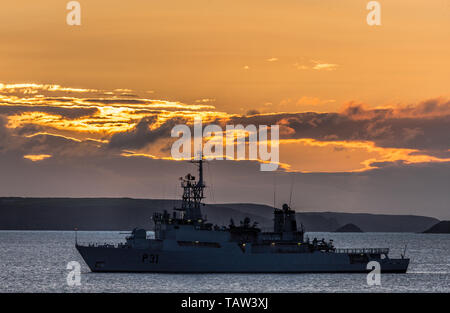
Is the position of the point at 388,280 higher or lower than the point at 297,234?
lower

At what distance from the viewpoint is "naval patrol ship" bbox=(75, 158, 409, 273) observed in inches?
2593

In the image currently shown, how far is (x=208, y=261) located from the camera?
6656cm

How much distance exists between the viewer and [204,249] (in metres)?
66.6

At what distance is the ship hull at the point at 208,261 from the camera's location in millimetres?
66375

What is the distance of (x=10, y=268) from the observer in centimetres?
9038

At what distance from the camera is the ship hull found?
2613 inches

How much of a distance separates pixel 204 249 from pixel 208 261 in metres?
1.11

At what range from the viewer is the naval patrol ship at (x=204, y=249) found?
65850 mm

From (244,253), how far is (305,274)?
6.81m
